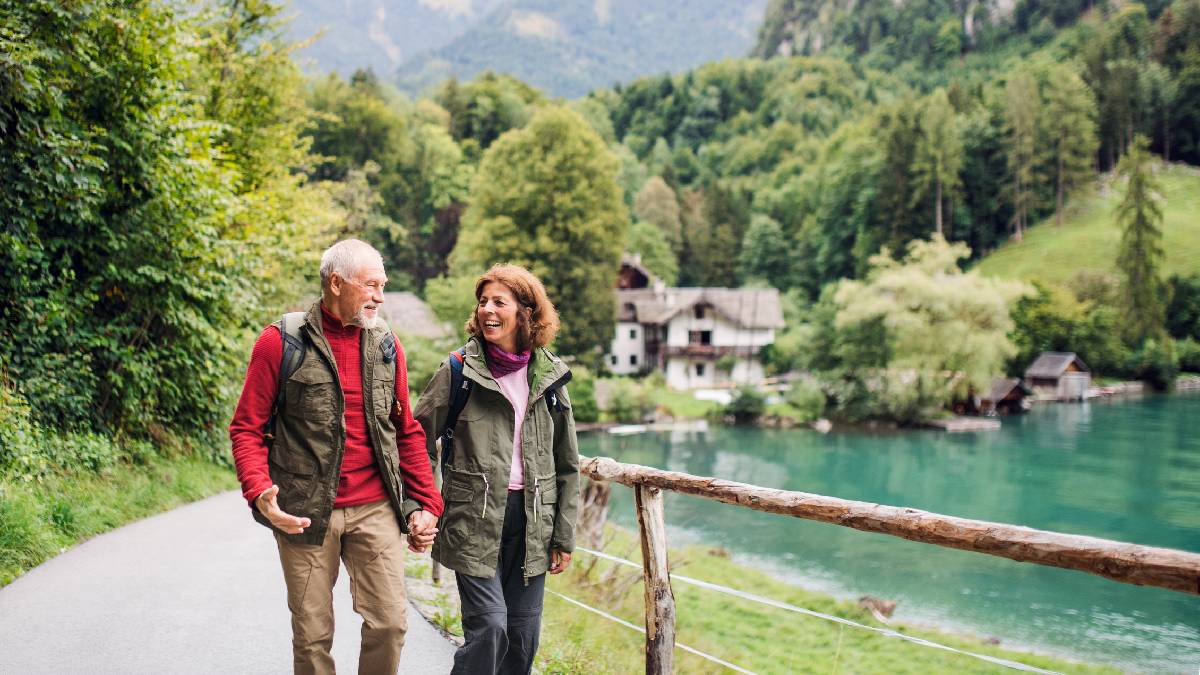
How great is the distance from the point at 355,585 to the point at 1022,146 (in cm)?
8665

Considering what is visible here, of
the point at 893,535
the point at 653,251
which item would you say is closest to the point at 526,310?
the point at 893,535

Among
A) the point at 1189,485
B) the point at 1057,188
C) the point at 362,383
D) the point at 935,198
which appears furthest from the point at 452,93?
the point at 362,383

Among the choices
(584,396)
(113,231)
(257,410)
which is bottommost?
(584,396)

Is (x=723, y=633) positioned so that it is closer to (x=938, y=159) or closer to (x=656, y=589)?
(x=656, y=589)

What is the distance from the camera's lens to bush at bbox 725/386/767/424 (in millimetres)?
41938

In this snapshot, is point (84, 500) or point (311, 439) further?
point (84, 500)

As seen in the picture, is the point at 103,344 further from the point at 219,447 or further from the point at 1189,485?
the point at 1189,485

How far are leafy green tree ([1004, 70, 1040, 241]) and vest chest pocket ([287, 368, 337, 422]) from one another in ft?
275

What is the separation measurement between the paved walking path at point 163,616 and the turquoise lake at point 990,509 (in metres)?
3.89

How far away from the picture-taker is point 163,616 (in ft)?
17.7

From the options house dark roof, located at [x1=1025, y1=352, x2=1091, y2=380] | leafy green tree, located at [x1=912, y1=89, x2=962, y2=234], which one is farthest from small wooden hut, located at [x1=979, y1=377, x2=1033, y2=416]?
leafy green tree, located at [x1=912, y1=89, x2=962, y2=234]

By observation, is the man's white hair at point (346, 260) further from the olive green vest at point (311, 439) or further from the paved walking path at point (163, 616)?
the paved walking path at point (163, 616)

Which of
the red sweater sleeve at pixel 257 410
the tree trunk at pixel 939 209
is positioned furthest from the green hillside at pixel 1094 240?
the red sweater sleeve at pixel 257 410

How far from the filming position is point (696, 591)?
13.4 m
